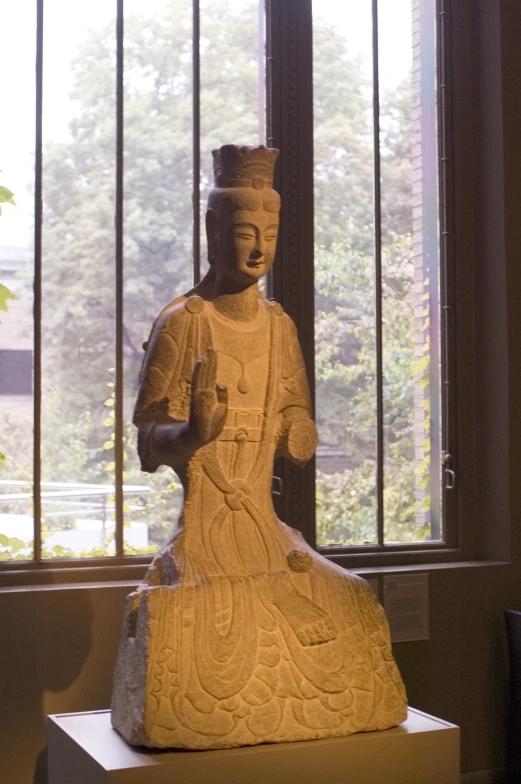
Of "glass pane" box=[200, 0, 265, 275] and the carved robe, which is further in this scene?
"glass pane" box=[200, 0, 265, 275]

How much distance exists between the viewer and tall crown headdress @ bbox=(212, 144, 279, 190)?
3115 millimetres

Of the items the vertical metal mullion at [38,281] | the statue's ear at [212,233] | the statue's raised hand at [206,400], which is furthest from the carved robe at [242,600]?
the vertical metal mullion at [38,281]

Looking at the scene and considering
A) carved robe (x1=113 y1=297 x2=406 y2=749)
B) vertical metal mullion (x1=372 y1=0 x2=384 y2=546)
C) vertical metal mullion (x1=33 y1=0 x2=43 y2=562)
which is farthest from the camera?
vertical metal mullion (x1=372 y1=0 x2=384 y2=546)

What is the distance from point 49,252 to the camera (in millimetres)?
4055

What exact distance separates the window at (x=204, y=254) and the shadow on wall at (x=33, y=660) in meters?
0.22

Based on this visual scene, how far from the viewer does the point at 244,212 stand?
121 inches

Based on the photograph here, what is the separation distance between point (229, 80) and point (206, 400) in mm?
1958

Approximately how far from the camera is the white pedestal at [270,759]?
271cm

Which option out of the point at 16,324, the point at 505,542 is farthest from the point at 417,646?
the point at 16,324

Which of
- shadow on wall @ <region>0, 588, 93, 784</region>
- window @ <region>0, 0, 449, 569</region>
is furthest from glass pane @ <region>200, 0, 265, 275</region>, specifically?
shadow on wall @ <region>0, 588, 93, 784</region>

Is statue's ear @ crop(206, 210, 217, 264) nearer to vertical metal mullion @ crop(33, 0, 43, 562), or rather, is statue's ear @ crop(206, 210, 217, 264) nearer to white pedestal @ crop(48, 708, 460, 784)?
vertical metal mullion @ crop(33, 0, 43, 562)

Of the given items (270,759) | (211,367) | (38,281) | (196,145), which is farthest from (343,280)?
(270,759)

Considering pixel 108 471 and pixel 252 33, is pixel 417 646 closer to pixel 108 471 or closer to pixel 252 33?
pixel 108 471

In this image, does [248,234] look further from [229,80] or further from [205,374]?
[229,80]
